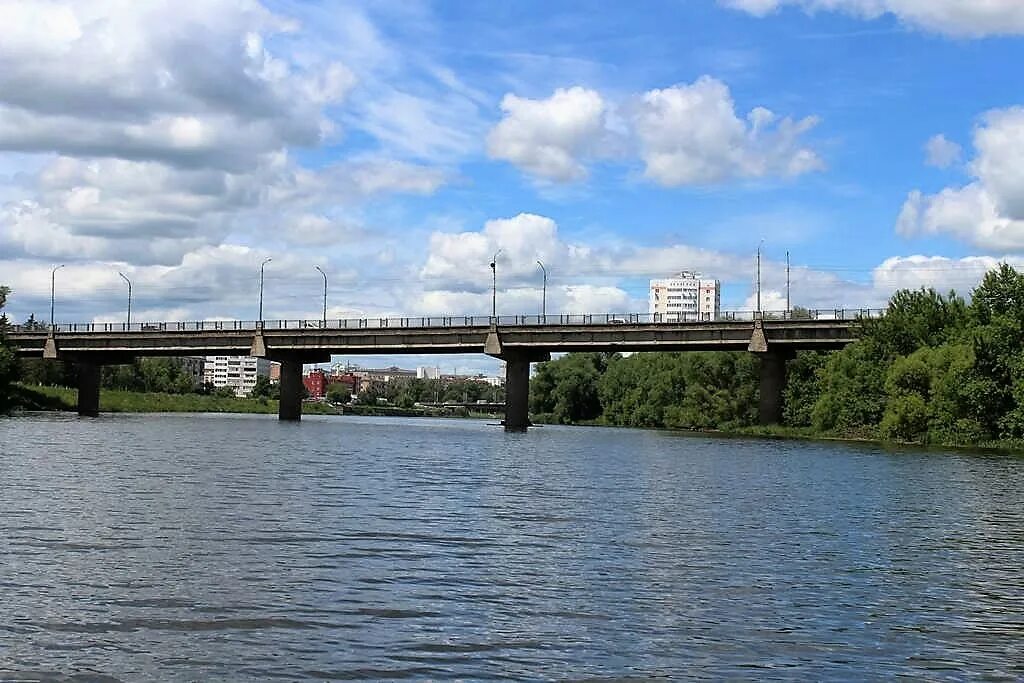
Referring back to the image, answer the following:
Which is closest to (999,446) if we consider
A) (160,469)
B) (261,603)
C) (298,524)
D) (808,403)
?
(808,403)

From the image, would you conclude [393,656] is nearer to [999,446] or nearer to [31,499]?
[31,499]

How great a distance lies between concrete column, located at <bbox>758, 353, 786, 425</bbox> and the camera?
13475cm

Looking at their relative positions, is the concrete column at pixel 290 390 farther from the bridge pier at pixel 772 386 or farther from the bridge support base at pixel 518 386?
the bridge pier at pixel 772 386

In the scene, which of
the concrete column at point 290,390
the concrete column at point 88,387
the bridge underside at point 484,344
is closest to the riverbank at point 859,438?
the bridge underside at point 484,344

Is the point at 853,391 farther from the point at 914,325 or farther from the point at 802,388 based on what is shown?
the point at 802,388

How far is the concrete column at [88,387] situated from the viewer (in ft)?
543

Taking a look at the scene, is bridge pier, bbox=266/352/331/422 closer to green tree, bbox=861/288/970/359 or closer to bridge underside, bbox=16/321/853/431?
bridge underside, bbox=16/321/853/431

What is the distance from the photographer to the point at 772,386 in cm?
13688

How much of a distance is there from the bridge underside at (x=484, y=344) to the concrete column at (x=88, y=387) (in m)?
0.43

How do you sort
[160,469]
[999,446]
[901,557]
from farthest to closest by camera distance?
[999,446] → [160,469] → [901,557]

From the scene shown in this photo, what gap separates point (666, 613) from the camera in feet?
72.3

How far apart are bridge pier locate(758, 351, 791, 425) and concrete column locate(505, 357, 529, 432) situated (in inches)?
1111

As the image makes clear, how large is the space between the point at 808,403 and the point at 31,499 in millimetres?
116334

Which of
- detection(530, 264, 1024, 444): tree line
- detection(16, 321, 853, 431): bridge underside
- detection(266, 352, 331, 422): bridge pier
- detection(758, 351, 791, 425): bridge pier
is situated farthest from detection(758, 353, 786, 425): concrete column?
detection(266, 352, 331, 422): bridge pier
